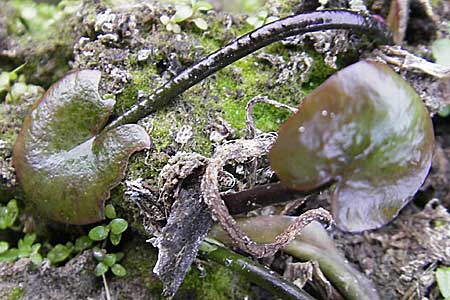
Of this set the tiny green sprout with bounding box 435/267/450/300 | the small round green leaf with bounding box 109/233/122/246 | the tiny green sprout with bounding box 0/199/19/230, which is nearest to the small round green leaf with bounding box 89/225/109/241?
the small round green leaf with bounding box 109/233/122/246

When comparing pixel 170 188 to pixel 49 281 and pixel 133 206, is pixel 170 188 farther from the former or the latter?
pixel 49 281

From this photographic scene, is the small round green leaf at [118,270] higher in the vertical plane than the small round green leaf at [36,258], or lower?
lower

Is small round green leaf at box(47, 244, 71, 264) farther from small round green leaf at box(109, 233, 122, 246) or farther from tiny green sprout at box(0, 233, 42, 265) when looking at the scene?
small round green leaf at box(109, 233, 122, 246)

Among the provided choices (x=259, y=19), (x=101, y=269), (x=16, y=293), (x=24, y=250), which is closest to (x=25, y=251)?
(x=24, y=250)

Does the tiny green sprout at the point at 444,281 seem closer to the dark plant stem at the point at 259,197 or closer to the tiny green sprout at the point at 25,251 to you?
the dark plant stem at the point at 259,197

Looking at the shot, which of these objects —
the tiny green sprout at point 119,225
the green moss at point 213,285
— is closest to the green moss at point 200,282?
the green moss at point 213,285

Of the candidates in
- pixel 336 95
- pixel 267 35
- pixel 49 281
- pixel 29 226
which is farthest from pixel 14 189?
pixel 336 95

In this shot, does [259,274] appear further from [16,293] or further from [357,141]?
[16,293]
